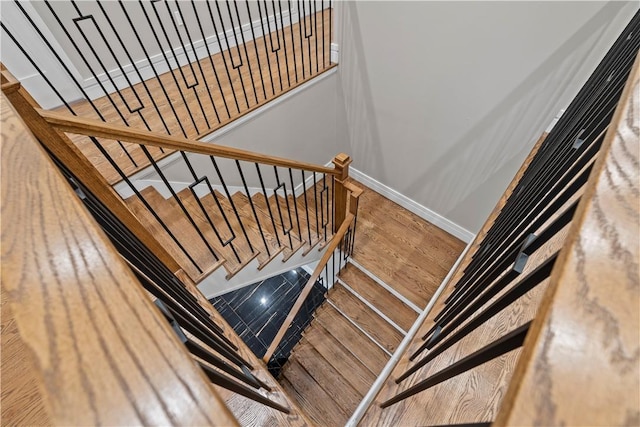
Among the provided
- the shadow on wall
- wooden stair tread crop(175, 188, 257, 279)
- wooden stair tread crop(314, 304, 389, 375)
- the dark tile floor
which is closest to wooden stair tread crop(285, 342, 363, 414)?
wooden stair tread crop(314, 304, 389, 375)

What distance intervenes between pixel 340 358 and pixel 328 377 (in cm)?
18

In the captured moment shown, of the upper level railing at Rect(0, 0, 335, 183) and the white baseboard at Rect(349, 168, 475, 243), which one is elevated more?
the white baseboard at Rect(349, 168, 475, 243)

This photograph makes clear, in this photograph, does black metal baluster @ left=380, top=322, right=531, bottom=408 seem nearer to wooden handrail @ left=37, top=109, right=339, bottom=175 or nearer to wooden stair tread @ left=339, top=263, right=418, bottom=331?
wooden handrail @ left=37, top=109, right=339, bottom=175

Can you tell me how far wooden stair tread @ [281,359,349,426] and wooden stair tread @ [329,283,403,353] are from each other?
620mm

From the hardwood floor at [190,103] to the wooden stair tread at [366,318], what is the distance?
1920 millimetres

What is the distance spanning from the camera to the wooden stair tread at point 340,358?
8.15 ft

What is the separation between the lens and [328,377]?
259 centimetres

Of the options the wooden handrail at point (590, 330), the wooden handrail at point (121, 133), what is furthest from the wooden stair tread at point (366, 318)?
the wooden handrail at point (590, 330)

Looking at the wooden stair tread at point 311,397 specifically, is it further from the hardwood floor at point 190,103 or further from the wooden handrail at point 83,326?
the wooden handrail at point 83,326

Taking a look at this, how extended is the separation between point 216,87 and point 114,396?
3.17 metres

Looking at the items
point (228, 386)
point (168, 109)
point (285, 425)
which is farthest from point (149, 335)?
point (168, 109)

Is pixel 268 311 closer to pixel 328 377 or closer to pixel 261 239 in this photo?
pixel 328 377

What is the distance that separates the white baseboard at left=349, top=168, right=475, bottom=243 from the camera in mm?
3537

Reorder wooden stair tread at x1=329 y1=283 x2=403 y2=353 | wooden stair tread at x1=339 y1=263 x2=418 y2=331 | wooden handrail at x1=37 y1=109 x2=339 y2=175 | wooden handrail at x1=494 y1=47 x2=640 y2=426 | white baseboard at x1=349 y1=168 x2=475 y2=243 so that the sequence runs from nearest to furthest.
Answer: wooden handrail at x1=494 y1=47 x2=640 y2=426
wooden handrail at x1=37 y1=109 x2=339 y2=175
wooden stair tread at x1=329 y1=283 x2=403 y2=353
wooden stair tread at x1=339 y1=263 x2=418 y2=331
white baseboard at x1=349 y1=168 x2=475 y2=243
